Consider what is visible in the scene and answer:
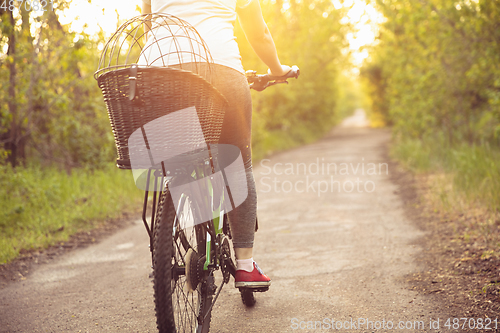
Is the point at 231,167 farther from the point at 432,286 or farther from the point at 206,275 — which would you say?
→ the point at 432,286

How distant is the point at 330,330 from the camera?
252 centimetres

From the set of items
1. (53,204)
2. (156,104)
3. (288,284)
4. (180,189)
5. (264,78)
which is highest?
(264,78)

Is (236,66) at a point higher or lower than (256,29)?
lower

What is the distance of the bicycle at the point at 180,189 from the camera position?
181cm

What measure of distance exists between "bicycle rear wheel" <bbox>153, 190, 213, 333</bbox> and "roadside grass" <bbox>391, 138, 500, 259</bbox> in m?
2.23

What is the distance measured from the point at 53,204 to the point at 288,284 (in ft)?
11.9

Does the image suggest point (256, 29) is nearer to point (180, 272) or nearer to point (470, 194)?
point (180, 272)

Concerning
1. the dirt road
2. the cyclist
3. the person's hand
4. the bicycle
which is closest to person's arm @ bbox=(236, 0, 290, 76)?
the cyclist

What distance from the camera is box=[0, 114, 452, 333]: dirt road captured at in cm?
266

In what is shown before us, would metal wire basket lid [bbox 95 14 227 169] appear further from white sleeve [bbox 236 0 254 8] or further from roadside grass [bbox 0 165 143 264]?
roadside grass [bbox 0 165 143 264]

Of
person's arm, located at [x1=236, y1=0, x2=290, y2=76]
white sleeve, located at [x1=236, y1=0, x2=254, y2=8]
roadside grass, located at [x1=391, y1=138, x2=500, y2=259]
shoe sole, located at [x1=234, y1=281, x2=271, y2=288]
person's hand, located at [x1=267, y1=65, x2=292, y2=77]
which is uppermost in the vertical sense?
white sleeve, located at [x1=236, y1=0, x2=254, y2=8]

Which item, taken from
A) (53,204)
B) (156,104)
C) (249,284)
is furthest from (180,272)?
(53,204)

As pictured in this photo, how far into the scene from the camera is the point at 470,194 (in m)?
4.96

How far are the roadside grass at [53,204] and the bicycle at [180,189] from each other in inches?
100
